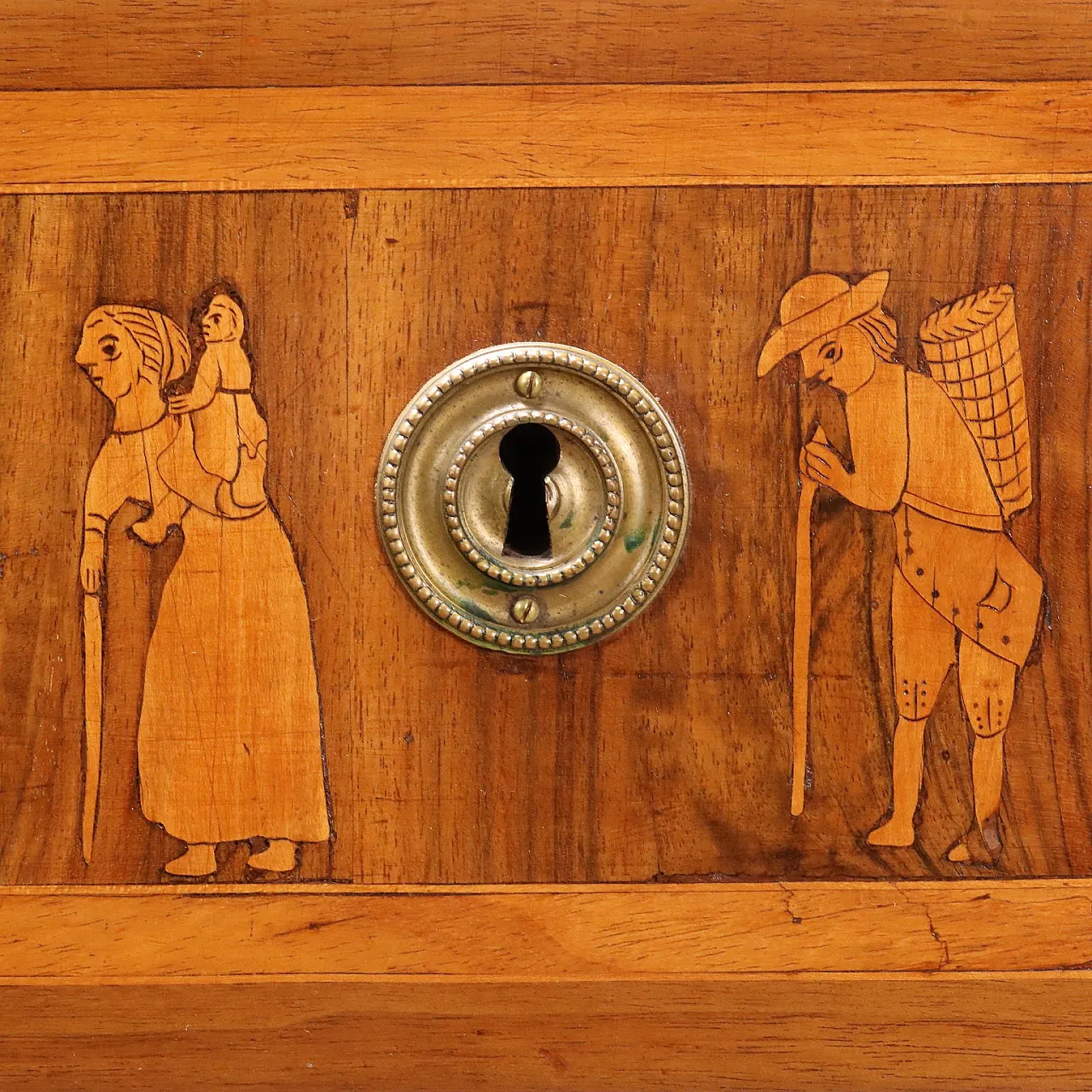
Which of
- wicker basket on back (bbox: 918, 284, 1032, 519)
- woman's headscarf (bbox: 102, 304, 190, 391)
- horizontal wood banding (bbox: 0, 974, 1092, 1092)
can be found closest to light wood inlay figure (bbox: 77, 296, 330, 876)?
woman's headscarf (bbox: 102, 304, 190, 391)

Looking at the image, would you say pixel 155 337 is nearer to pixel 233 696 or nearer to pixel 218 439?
pixel 218 439

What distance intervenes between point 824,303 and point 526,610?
0.93 feet

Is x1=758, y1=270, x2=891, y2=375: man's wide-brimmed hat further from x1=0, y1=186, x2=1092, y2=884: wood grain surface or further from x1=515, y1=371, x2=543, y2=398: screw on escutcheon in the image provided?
x1=515, y1=371, x2=543, y2=398: screw on escutcheon

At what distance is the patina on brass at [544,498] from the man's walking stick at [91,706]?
201mm

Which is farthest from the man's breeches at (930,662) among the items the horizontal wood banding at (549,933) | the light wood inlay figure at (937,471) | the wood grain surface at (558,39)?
the wood grain surface at (558,39)

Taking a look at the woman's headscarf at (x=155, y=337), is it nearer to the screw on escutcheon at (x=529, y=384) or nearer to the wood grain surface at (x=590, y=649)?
the wood grain surface at (x=590, y=649)

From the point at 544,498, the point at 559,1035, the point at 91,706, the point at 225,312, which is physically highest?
the point at 225,312

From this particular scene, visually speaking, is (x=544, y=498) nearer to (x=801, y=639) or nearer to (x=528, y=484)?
(x=528, y=484)

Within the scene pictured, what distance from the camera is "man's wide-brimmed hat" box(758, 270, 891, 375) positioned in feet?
2.46

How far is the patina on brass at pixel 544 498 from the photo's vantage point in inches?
29.5

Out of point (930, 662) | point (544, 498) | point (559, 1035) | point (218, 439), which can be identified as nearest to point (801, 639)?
point (930, 662)

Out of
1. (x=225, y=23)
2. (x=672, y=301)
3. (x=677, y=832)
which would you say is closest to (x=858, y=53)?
(x=672, y=301)

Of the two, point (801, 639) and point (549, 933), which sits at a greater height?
point (801, 639)

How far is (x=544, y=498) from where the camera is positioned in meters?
0.76
